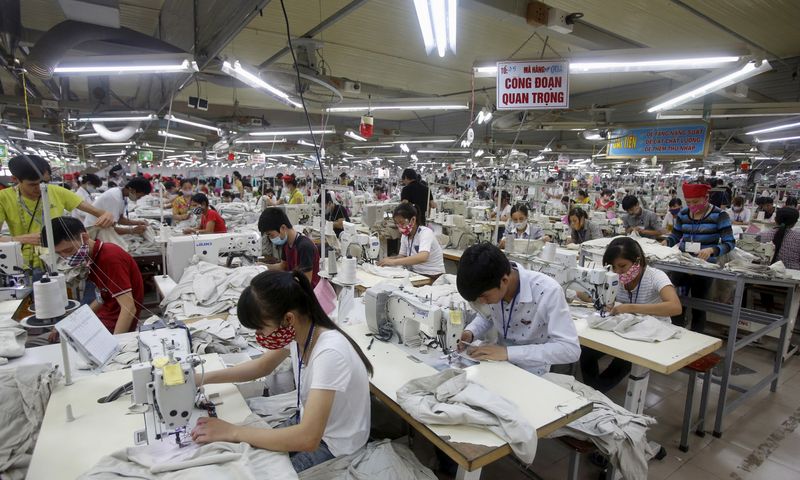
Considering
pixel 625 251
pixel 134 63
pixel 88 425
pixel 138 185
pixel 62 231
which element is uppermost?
pixel 134 63

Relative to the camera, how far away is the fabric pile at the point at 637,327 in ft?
9.22

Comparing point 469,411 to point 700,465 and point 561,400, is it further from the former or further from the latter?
point 700,465

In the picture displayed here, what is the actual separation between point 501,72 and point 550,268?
5.97ft

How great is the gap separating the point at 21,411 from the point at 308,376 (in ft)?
3.71

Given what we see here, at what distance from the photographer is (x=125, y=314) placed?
2.95 meters

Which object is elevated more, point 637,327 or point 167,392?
point 167,392

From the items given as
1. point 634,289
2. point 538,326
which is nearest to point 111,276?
point 538,326

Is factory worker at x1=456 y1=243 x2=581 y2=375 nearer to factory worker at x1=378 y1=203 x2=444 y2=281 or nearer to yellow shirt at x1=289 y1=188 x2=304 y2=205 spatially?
factory worker at x1=378 y1=203 x2=444 y2=281

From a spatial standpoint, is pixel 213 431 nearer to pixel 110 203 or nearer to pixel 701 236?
pixel 110 203

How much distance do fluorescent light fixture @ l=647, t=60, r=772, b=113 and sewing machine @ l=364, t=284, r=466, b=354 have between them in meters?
3.11

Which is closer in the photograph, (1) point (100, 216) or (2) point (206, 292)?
(2) point (206, 292)

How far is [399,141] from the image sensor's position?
38.2 feet

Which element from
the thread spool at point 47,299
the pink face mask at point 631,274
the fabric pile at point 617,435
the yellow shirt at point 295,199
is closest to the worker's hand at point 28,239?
the thread spool at point 47,299

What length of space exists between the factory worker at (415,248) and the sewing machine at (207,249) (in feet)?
4.54
